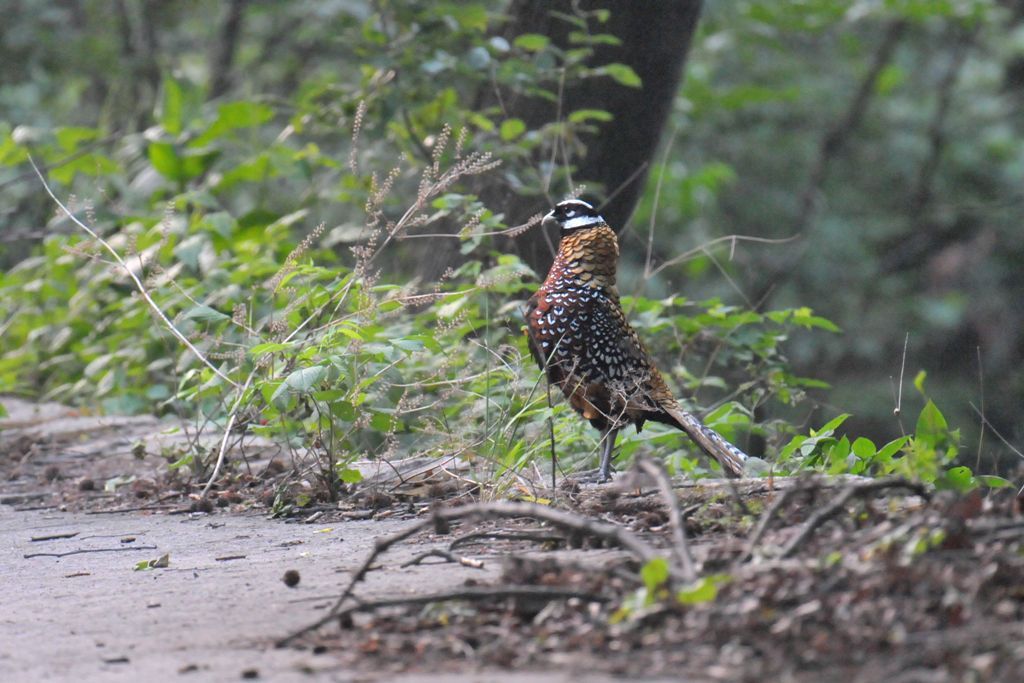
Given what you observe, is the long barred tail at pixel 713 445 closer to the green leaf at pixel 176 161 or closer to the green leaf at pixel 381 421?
the green leaf at pixel 381 421

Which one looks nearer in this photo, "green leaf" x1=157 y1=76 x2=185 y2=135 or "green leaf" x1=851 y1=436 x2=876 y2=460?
"green leaf" x1=851 y1=436 x2=876 y2=460

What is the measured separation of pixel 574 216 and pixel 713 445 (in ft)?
3.60

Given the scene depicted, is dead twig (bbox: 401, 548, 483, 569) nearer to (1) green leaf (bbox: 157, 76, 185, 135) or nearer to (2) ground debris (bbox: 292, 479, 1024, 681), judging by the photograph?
(2) ground debris (bbox: 292, 479, 1024, 681)

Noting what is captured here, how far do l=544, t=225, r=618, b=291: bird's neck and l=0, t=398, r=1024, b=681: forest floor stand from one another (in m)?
1.10

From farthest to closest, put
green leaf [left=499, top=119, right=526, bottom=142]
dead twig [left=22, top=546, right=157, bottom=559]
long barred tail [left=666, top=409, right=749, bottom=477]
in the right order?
green leaf [left=499, top=119, right=526, bottom=142] < long barred tail [left=666, top=409, right=749, bottom=477] < dead twig [left=22, top=546, right=157, bottom=559]

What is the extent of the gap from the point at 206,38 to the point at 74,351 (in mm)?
7906

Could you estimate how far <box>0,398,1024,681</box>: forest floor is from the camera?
2.21 m

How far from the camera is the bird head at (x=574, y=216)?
498 cm

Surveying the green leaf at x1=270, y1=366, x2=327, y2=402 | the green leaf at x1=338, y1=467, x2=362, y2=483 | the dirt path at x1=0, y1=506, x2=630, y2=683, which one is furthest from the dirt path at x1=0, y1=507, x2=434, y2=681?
the green leaf at x1=270, y1=366, x2=327, y2=402

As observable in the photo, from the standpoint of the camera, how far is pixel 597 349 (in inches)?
185

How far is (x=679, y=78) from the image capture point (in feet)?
23.0

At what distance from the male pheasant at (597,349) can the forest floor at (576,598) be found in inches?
30.4

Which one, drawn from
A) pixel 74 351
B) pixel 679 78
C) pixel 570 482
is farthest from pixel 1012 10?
pixel 570 482

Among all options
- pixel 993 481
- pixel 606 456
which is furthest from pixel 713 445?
pixel 993 481
